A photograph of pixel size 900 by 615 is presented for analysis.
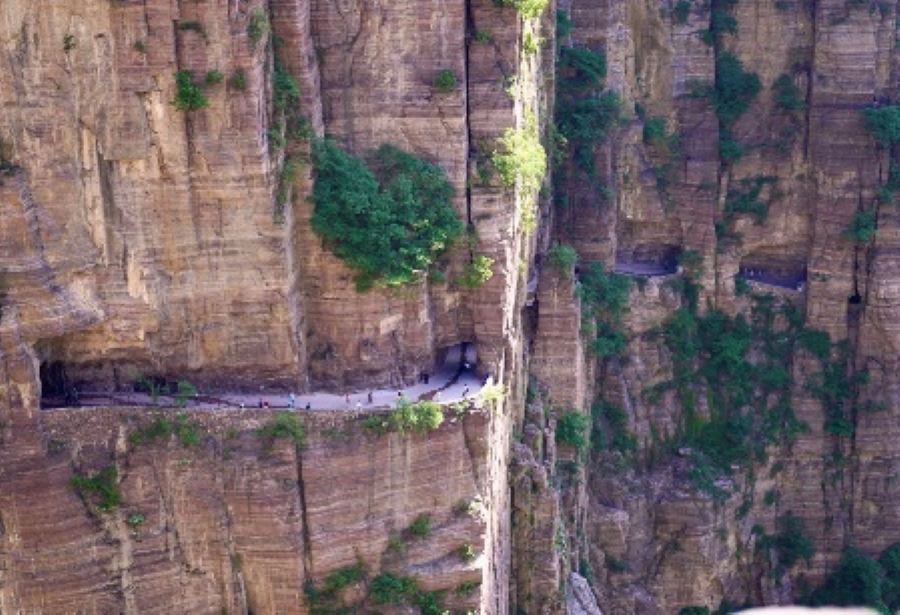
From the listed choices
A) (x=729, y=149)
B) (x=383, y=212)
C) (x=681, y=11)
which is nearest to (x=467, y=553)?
(x=383, y=212)

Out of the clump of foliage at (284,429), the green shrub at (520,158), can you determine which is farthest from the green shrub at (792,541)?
the clump of foliage at (284,429)

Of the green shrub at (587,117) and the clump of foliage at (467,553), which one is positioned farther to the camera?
the green shrub at (587,117)

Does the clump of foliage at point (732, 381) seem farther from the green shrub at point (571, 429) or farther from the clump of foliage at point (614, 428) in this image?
the green shrub at point (571, 429)

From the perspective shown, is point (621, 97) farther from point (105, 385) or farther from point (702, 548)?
point (105, 385)

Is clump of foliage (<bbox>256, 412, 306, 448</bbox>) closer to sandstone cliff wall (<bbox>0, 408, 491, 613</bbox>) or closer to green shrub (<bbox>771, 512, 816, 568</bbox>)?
sandstone cliff wall (<bbox>0, 408, 491, 613</bbox>)

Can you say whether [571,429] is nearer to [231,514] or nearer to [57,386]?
[231,514]

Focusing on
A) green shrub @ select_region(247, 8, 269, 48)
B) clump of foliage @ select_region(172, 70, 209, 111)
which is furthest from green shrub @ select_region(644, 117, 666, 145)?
clump of foliage @ select_region(172, 70, 209, 111)

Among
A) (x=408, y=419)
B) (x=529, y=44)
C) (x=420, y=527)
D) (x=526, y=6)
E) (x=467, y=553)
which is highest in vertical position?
(x=526, y=6)
